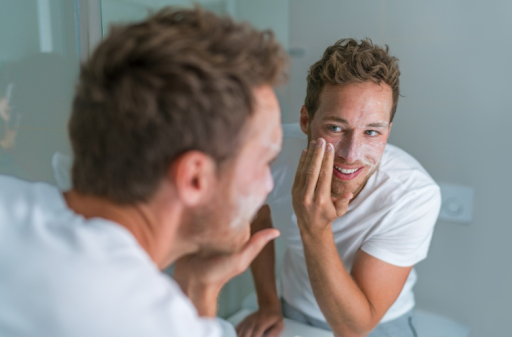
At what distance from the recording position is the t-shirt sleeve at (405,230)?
846 mm

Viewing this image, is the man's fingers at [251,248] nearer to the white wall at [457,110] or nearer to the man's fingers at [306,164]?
the man's fingers at [306,164]

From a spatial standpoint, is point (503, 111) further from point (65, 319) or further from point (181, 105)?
point (65, 319)

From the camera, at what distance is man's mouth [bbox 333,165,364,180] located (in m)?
0.89

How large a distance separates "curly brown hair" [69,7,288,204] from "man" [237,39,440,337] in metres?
0.41

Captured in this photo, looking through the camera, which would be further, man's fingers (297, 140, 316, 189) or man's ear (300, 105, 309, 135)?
man's ear (300, 105, 309, 135)

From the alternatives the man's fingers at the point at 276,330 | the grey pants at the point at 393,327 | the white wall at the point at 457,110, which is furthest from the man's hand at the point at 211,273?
the white wall at the point at 457,110

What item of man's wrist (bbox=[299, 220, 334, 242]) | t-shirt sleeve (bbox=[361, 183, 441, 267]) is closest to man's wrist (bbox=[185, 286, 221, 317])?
man's wrist (bbox=[299, 220, 334, 242])

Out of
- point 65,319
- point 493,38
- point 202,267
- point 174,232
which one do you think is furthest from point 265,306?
point 493,38

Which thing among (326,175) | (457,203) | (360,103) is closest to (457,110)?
(457,203)

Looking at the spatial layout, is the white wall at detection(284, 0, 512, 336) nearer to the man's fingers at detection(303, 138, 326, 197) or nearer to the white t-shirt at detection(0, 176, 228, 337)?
the man's fingers at detection(303, 138, 326, 197)

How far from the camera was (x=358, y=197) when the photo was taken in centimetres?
94

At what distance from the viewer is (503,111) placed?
1.02 metres

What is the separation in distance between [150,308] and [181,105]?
0.21 m

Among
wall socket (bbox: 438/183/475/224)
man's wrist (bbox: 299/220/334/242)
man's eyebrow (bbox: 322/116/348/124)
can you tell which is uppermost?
man's eyebrow (bbox: 322/116/348/124)
